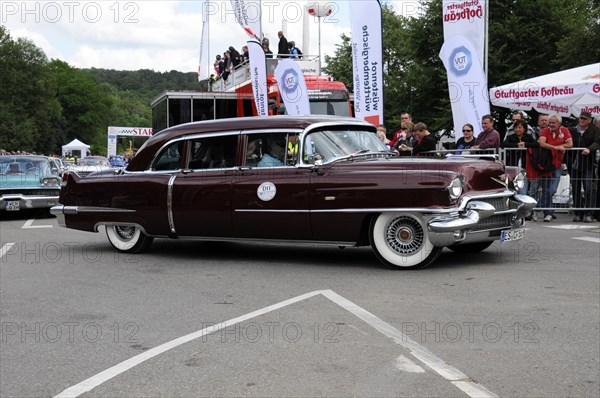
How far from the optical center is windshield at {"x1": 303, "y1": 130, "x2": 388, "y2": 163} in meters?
8.73

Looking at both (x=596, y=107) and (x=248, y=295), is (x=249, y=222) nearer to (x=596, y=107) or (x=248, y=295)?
(x=248, y=295)

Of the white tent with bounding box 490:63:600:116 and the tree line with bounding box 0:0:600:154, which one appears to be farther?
the tree line with bounding box 0:0:600:154

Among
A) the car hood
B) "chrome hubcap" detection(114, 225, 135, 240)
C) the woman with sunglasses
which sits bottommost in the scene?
"chrome hubcap" detection(114, 225, 135, 240)

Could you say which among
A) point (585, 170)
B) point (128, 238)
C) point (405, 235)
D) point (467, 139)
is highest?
point (467, 139)

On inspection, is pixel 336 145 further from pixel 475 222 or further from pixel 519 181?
pixel 519 181

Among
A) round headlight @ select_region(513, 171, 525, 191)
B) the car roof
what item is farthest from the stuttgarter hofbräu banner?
round headlight @ select_region(513, 171, 525, 191)

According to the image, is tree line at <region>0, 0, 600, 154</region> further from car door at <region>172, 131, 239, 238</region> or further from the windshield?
the windshield

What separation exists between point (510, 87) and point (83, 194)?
32.3 ft

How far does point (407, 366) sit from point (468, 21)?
518 inches

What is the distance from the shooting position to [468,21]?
1655 centimetres

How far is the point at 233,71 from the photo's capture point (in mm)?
25047

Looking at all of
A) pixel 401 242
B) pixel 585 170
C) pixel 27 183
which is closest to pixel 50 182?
pixel 27 183

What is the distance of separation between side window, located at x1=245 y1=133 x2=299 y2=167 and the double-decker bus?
40.1 ft

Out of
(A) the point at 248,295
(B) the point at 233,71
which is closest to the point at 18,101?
(B) the point at 233,71
